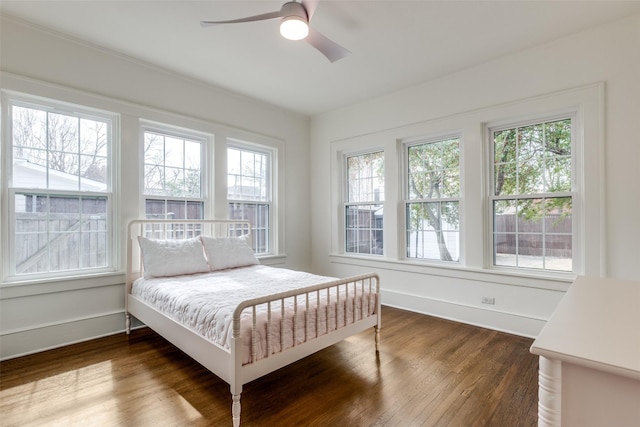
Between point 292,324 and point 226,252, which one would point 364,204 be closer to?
point 226,252

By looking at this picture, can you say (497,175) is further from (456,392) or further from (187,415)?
(187,415)

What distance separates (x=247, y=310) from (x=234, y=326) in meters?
0.27

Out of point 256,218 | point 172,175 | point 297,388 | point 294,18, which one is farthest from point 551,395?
point 256,218

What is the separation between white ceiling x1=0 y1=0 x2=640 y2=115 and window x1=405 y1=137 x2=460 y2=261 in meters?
0.89

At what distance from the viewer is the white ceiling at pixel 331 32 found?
8.03 feet

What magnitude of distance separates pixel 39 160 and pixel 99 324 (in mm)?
1639

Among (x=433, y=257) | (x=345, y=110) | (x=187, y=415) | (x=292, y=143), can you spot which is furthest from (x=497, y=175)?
(x=187, y=415)

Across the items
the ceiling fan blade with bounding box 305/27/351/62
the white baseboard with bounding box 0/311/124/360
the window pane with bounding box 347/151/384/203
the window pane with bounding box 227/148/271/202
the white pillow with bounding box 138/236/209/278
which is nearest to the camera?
the ceiling fan blade with bounding box 305/27/351/62

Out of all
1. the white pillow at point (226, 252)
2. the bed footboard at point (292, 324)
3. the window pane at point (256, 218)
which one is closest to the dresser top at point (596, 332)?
the bed footboard at point (292, 324)

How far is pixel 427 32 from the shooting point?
2766 mm

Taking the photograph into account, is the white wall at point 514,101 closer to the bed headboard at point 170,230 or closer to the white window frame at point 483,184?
the white window frame at point 483,184

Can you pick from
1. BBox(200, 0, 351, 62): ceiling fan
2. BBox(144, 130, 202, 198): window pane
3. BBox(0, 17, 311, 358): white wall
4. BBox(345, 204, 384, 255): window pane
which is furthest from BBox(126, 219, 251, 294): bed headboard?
BBox(200, 0, 351, 62): ceiling fan

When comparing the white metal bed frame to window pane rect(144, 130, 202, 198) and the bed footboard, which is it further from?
window pane rect(144, 130, 202, 198)

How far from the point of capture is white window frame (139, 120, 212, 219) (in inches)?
135
